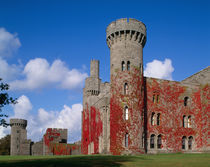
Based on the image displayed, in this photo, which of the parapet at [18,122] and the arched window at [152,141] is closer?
the arched window at [152,141]

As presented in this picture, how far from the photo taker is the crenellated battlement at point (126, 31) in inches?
1633

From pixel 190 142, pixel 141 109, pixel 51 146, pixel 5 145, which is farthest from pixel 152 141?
pixel 5 145

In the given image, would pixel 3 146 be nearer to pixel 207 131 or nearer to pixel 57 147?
pixel 57 147

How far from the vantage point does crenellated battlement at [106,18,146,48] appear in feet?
136

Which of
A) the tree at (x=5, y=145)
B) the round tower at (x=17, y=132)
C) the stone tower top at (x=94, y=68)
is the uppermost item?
the stone tower top at (x=94, y=68)

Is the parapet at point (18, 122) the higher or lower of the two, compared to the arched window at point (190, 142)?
higher

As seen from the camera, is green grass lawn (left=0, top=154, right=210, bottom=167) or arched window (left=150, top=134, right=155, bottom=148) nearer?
green grass lawn (left=0, top=154, right=210, bottom=167)

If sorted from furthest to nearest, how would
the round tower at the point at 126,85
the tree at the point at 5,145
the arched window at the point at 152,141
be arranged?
1. the tree at the point at 5,145
2. the arched window at the point at 152,141
3. the round tower at the point at 126,85

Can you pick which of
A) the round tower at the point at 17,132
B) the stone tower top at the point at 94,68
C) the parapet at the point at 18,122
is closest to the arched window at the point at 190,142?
the stone tower top at the point at 94,68

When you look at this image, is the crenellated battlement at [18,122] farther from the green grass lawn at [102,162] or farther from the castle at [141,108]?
the green grass lawn at [102,162]

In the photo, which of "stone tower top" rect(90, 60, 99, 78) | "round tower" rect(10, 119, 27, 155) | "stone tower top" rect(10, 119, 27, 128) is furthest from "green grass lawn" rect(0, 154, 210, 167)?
"stone tower top" rect(10, 119, 27, 128)

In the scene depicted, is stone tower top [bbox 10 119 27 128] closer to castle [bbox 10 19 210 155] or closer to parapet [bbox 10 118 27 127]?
parapet [bbox 10 118 27 127]

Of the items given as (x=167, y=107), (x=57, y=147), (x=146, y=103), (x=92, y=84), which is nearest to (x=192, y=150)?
(x=167, y=107)

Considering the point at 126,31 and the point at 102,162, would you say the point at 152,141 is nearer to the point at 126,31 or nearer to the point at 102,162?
the point at 126,31
